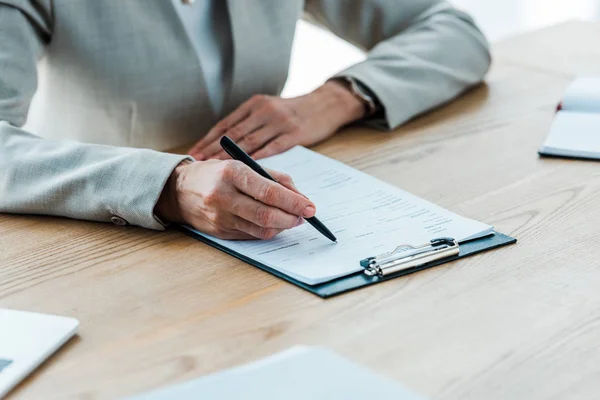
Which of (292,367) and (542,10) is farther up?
(292,367)

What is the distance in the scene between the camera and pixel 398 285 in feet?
3.03

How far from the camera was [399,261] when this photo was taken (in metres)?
0.94

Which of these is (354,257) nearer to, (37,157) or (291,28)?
(37,157)

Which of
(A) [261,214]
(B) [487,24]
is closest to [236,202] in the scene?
(A) [261,214]

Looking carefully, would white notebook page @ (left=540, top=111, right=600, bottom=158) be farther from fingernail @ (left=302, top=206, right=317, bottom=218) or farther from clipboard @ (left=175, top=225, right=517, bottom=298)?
fingernail @ (left=302, top=206, right=317, bottom=218)

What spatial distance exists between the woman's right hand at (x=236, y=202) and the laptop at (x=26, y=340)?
0.24 metres

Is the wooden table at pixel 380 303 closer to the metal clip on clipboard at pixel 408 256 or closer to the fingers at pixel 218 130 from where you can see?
the metal clip on clipboard at pixel 408 256

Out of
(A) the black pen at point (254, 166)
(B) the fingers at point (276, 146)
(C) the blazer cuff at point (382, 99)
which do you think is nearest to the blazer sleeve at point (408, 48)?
(C) the blazer cuff at point (382, 99)

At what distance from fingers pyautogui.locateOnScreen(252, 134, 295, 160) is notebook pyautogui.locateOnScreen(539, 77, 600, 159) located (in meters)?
0.38

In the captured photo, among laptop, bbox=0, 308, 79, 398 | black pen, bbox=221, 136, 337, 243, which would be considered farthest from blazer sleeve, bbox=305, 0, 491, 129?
laptop, bbox=0, 308, 79, 398

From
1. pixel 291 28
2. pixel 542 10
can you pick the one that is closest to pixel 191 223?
pixel 291 28

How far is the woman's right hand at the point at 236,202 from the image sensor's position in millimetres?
1013

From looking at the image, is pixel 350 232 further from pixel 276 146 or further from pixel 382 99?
pixel 382 99

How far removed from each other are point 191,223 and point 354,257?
22cm
